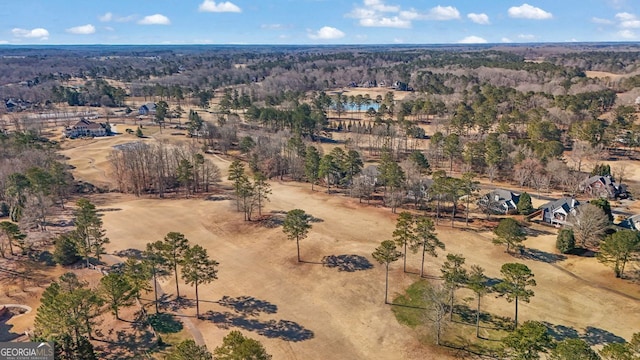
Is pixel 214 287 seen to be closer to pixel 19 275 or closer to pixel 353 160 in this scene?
pixel 19 275

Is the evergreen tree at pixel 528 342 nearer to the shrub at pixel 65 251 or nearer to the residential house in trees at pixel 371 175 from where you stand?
the residential house in trees at pixel 371 175

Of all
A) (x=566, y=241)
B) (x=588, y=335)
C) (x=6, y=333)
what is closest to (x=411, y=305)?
(x=588, y=335)

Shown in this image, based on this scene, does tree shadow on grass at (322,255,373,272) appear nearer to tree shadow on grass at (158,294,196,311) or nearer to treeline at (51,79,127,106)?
tree shadow on grass at (158,294,196,311)

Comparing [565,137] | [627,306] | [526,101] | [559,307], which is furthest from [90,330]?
[526,101]

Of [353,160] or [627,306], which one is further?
[353,160]

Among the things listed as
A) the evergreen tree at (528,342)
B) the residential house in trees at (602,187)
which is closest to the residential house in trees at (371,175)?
the residential house in trees at (602,187)

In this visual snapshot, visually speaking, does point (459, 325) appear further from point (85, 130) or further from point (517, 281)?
point (85, 130)
